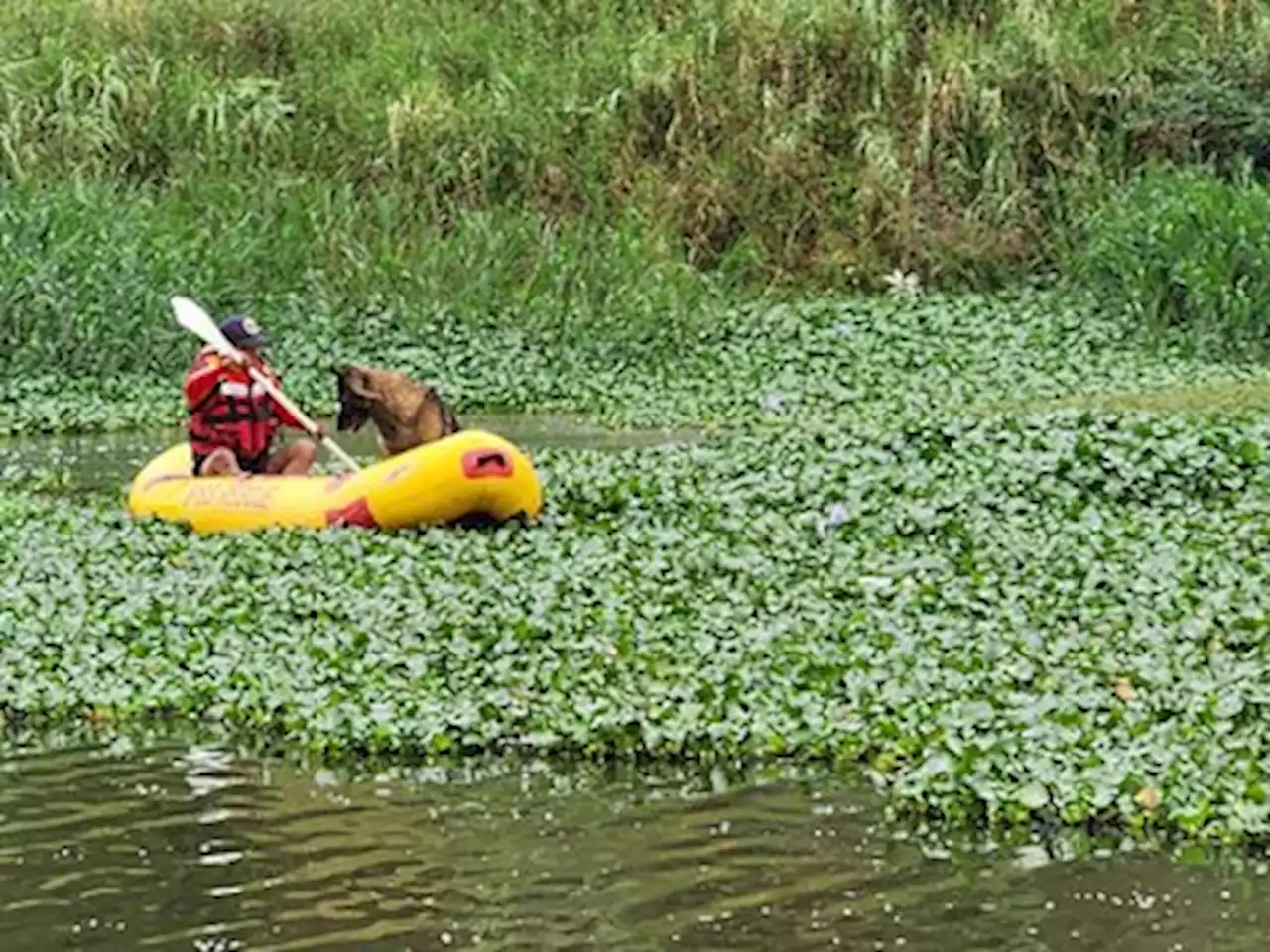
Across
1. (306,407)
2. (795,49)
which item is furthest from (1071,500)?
(795,49)

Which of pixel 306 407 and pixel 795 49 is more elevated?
pixel 795 49

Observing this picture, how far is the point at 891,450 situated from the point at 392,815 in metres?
6.28

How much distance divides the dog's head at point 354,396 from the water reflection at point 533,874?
511cm

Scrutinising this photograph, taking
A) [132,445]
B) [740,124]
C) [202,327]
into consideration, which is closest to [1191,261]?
[740,124]

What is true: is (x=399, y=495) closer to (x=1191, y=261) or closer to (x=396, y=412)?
(x=396, y=412)

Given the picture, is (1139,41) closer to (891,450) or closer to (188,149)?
(188,149)

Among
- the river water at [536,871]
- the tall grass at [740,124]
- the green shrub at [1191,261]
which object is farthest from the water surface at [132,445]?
the river water at [536,871]

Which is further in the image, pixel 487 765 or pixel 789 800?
pixel 487 765

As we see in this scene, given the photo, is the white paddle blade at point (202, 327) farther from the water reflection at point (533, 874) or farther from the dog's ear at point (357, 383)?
the water reflection at point (533, 874)

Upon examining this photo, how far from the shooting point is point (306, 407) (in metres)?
20.3

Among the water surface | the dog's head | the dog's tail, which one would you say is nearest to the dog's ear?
the dog's head

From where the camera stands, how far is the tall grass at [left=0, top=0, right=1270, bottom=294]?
2550 centimetres

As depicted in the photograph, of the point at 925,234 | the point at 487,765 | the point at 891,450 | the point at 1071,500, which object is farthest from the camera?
the point at 925,234

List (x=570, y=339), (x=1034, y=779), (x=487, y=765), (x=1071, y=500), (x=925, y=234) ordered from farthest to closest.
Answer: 1. (x=925, y=234)
2. (x=570, y=339)
3. (x=1071, y=500)
4. (x=487, y=765)
5. (x=1034, y=779)
